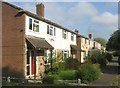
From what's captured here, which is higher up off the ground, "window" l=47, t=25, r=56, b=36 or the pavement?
"window" l=47, t=25, r=56, b=36

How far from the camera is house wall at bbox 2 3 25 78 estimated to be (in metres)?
22.5

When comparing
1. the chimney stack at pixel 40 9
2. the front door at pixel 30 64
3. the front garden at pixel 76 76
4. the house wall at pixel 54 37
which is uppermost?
the chimney stack at pixel 40 9

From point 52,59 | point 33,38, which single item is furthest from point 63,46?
point 33,38

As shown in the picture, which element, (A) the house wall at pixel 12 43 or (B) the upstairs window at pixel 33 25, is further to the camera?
(B) the upstairs window at pixel 33 25

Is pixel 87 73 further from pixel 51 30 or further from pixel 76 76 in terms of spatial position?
pixel 51 30

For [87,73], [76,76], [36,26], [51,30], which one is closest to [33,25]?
[36,26]

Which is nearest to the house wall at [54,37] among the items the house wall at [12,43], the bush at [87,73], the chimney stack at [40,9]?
the house wall at [12,43]

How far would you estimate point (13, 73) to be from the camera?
22.4 m

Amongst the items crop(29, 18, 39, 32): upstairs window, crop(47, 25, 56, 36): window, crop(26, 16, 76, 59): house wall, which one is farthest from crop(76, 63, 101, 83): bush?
crop(47, 25, 56, 36): window

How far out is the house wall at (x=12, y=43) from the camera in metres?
22.5

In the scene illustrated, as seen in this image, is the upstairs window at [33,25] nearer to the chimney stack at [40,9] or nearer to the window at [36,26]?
the window at [36,26]

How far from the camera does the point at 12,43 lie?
899 inches

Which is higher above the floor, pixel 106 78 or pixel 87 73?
pixel 87 73

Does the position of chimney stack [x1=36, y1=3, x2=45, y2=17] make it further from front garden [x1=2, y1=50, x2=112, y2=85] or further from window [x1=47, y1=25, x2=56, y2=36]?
front garden [x1=2, y1=50, x2=112, y2=85]
